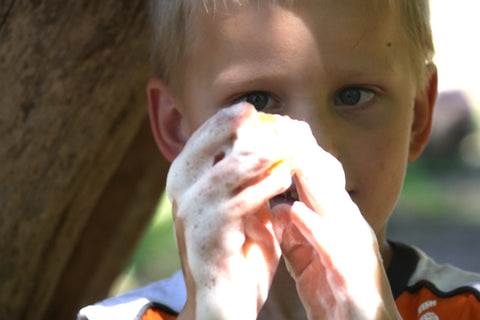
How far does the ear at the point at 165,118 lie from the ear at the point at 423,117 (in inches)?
27.0

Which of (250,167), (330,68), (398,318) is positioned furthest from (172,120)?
(398,318)

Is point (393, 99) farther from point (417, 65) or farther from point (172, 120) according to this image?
point (172, 120)

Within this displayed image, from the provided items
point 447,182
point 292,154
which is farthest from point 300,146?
point 447,182

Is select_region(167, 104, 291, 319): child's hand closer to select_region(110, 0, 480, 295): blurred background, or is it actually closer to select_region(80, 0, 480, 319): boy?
select_region(80, 0, 480, 319): boy

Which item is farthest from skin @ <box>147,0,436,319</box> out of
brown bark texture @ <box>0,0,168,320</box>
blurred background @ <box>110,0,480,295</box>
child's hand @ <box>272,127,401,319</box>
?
blurred background @ <box>110,0,480,295</box>

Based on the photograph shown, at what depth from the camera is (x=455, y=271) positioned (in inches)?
84.8

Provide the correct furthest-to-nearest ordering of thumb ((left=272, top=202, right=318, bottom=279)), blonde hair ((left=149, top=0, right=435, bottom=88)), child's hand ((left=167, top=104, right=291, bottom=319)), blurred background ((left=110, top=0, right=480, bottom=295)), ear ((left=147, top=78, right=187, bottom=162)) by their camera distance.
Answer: blurred background ((left=110, top=0, right=480, bottom=295)), ear ((left=147, top=78, right=187, bottom=162)), blonde hair ((left=149, top=0, right=435, bottom=88)), thumb ((left=272, top=202, right=318, bottom=279)), child's hand ((left=167, top=104, right=291, bottom=319))

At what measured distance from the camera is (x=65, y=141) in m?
2.18

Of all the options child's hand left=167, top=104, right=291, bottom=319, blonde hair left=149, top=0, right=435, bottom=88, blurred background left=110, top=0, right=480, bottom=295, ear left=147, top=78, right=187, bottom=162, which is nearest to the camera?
child's hand left=167, top=104, right=291, bottom=319

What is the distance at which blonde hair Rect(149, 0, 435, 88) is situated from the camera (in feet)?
6.30

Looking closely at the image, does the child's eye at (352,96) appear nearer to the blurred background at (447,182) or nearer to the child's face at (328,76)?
the child's face at (328,76)

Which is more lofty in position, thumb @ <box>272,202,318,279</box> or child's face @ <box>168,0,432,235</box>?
child's face @ <box>168,0,432,235</box>

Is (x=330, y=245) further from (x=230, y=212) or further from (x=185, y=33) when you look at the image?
(x=185, y=33)

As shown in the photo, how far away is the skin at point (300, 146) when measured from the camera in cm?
146
